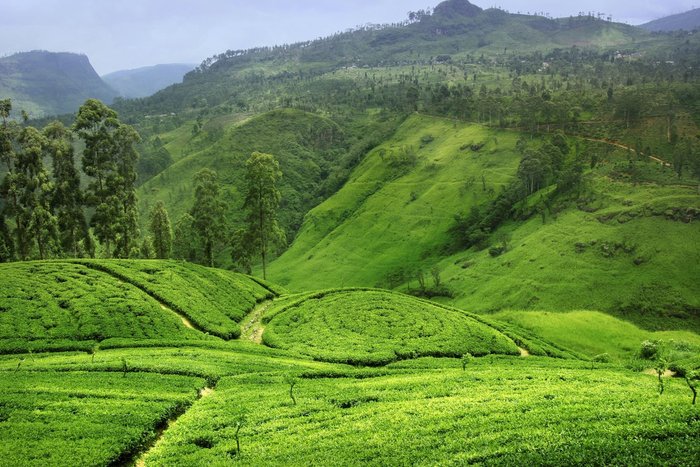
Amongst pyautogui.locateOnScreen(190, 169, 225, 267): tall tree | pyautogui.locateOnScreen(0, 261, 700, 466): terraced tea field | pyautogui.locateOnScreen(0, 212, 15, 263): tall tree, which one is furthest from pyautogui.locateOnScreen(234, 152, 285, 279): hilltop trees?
pyautogui.locateOnScreen(0, 212, 15, 263): tall tree

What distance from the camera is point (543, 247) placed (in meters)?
95.8

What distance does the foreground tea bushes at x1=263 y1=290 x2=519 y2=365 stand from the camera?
41719mm

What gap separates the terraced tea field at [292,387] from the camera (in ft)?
65.9

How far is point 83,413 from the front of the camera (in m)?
24.1

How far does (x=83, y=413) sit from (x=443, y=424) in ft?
59.8

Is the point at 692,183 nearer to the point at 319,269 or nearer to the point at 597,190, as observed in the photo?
the point at 597,190

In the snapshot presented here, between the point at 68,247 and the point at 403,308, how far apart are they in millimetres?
47471

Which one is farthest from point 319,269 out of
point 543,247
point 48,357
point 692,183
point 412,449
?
point 412,449

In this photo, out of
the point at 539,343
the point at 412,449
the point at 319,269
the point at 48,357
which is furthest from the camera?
the point at 319,269

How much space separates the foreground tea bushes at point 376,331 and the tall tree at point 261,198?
1990cm

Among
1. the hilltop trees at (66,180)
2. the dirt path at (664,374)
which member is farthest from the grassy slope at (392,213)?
the dirt path at (664,374)

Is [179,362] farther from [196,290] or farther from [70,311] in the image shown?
[196,290]

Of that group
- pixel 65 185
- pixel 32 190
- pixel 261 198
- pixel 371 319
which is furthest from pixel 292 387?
pixel 65 185

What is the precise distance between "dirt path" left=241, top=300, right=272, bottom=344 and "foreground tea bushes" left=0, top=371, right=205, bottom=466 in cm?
1617
